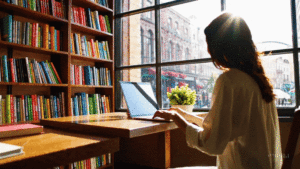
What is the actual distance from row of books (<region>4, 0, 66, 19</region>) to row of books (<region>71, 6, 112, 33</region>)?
179mm

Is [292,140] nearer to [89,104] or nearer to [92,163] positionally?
[92,163]

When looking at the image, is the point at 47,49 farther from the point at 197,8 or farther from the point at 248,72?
the point at 248,72

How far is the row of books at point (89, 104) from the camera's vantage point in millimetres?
2729

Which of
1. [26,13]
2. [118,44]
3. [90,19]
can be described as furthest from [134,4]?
[26,13]

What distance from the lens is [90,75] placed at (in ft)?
9.55

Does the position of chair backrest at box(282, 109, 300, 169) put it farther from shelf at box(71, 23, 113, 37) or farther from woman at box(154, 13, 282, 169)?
shelf at box(71, 23, 113, 37)

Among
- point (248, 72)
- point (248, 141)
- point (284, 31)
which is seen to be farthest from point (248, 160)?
point (284, 31)

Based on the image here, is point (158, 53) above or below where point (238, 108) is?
above

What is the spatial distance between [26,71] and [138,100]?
4.28 ft

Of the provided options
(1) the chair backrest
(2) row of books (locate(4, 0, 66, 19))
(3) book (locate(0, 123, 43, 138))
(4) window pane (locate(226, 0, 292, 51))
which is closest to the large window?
Answer: (4) window pane (locate(226, 0, 292, 51))

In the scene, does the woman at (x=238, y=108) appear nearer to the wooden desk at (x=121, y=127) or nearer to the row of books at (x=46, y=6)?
the wooden desk at (x=121, y=127)

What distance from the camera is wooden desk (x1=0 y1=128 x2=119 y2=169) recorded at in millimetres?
672

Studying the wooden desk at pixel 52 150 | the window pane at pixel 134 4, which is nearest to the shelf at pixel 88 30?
the window pane at pixel 134 4

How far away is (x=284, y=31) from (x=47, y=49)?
2518mm
